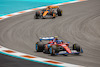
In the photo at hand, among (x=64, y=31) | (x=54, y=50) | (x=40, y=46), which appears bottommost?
(x=54, y=50)

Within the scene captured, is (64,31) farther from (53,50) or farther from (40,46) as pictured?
(53,50)

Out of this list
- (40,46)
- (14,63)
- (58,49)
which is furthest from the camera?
(40,46)

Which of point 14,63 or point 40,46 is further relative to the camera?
point 40,46

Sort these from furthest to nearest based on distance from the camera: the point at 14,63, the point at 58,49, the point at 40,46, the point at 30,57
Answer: the point at 40,46 → the point at 58,49 → the point at 30,57 → the point at 14,63

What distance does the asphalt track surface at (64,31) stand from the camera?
42.4 ft

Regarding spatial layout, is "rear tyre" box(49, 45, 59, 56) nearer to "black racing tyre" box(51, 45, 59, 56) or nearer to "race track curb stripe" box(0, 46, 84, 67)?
"black racing tyre" box(51, 45, 59, 56)

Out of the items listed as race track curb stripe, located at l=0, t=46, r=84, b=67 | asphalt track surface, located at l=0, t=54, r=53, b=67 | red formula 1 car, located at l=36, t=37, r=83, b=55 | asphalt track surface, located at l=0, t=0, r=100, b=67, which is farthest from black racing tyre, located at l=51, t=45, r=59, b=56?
asphalt track surface, located at l=0, t=54, r=53, b=67

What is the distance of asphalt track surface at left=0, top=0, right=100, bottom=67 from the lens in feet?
42.4

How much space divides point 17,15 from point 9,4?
439cm

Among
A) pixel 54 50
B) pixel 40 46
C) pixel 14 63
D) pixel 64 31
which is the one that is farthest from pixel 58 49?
pixel 64 31

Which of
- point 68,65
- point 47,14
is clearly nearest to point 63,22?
point 47,14

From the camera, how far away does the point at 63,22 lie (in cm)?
2097

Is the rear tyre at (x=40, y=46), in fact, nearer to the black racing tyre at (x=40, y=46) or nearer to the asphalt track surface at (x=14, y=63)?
the black racing tyre at (x=40, y=46)

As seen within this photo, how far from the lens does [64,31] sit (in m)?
18.3
